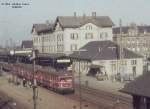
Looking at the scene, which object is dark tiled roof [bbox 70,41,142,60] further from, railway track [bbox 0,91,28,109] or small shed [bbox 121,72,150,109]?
small shed [bbox 121,72,150,109]

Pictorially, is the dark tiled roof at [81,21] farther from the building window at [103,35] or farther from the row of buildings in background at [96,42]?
the building window at [103,35]

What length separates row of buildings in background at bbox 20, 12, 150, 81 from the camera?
79.1 meters

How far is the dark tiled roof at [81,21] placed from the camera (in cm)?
10256

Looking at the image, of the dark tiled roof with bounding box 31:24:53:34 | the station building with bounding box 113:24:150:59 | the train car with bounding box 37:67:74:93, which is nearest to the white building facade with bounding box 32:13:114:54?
the dark tiled roof with bounding box 31:24:53:34

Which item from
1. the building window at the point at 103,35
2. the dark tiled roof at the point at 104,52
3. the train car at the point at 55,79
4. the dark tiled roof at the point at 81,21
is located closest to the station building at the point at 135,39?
the building window at the point at 103,35

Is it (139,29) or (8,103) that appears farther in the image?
(139,29)

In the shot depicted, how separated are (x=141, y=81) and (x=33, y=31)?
348ft

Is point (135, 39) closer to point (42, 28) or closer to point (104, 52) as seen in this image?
point (42, 28)

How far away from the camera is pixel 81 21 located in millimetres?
104750

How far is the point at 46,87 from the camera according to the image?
202ft

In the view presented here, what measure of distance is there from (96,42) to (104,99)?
42865mm

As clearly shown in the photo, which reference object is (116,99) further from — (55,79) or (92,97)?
(55,79)

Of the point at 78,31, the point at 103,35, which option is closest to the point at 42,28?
the point at 78,31

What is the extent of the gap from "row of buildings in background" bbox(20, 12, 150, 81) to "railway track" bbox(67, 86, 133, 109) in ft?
22.1
